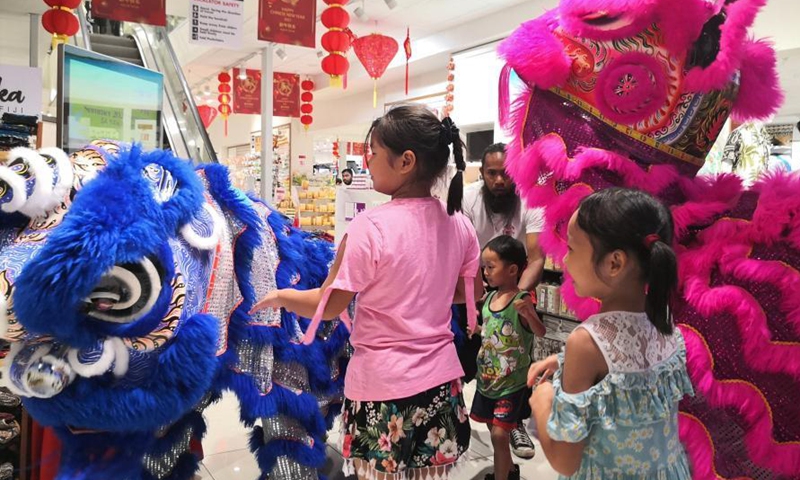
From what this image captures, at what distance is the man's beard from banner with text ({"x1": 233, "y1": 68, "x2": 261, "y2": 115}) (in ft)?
24.9

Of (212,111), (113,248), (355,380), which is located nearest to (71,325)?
(113,248)

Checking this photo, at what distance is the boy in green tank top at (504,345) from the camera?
2457 millimetres

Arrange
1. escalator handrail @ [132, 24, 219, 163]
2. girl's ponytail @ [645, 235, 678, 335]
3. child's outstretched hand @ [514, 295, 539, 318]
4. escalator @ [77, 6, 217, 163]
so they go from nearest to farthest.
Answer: girl's ponytail @ [645, 235, 678, 335], child's outstretched hand @ [514, 295, 539, 318], escalator @ [77, 6, 217, 163], escalator handrail @ [132, 24, 219, 163]

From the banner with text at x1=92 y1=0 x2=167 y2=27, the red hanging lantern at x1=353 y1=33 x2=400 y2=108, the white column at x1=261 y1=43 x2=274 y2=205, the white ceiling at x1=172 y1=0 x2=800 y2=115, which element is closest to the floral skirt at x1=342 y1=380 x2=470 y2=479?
the banner with text at x1=92 y1=0 x2=167 y2=27

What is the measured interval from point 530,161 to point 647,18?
1.30 feet

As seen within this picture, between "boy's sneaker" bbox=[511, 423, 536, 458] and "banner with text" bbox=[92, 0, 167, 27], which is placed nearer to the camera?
"boy's sneaker" bbox=[511, 423, 536, 458]

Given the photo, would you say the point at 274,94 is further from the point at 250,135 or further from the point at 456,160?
the point at 456,160

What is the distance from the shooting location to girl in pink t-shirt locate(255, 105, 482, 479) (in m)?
1.45

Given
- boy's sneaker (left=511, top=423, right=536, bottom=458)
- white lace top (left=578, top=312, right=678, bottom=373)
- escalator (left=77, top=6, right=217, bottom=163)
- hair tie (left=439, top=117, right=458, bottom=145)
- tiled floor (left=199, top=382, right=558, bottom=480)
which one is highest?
escalator (left=77, top=6, right=217, bottom=163)

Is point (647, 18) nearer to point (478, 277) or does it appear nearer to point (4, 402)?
point (478, 277)

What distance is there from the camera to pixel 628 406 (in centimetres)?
107

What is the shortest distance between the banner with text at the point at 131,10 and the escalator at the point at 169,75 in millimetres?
1694

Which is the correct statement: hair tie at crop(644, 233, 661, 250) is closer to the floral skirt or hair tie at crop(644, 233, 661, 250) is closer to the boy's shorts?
the floral skirt

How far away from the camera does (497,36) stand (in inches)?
257
